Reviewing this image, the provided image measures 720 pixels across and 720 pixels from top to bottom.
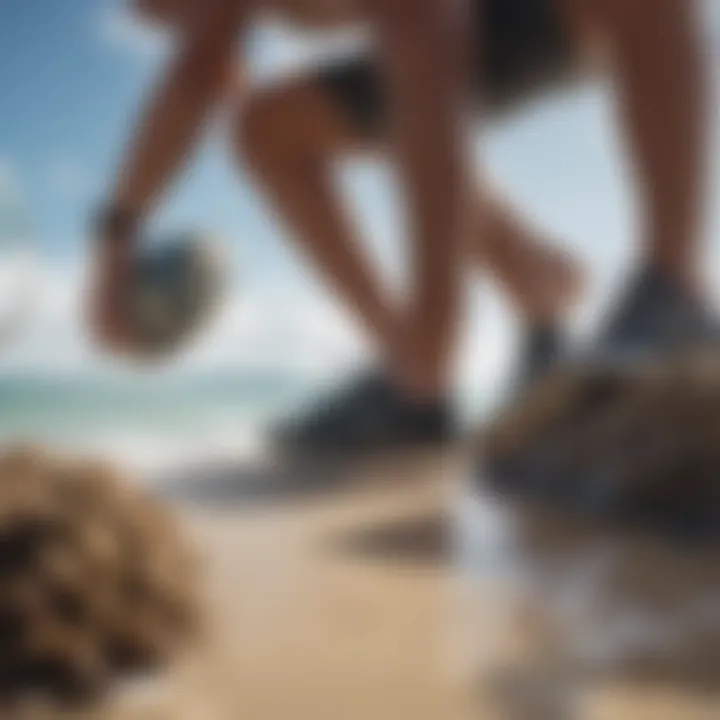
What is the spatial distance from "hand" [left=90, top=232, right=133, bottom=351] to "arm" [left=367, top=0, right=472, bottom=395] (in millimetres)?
203

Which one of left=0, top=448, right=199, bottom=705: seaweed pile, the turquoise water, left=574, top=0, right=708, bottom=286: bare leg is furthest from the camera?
left=574, top=0, right=708, bottom=286: bare leg

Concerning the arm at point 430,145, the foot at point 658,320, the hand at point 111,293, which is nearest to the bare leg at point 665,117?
the foot at point 658,320

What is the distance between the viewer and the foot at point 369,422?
78 cm

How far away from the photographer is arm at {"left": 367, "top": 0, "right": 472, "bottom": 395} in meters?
0.75

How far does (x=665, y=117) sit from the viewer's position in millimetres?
770

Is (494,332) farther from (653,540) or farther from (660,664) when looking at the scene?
(660,664)

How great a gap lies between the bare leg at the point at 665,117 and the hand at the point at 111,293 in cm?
38

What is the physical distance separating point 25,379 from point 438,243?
30 centimetres

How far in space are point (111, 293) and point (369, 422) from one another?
0.23 metres

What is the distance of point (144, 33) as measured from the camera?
28.6 inches

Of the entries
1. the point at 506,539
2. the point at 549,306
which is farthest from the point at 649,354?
the point at 506,539

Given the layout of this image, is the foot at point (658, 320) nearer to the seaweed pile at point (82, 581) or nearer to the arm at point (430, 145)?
the arm at point (430, 145)

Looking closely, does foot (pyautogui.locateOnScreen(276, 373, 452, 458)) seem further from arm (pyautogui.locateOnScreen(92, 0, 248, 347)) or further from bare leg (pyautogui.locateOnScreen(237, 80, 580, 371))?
arm (pyautogui.locateOnScreen(92, 0, 248, 347))

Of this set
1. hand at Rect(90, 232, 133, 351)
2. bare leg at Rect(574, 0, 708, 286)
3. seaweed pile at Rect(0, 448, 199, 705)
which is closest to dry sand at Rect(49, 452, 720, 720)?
seaweed pile at Rect(0, 448, 199, 705)
